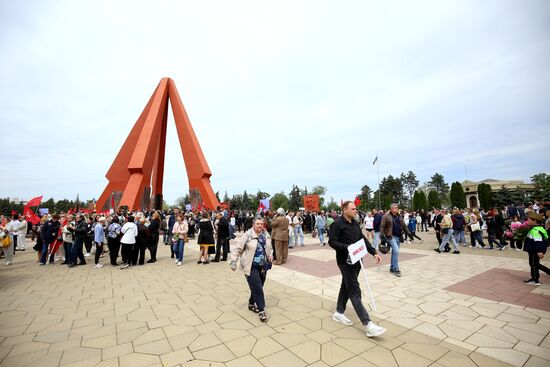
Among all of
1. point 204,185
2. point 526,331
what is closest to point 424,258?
point 526,331

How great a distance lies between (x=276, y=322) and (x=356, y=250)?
164cm

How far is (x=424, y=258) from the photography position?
8672 mm

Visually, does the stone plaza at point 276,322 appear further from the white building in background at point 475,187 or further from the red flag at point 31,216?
the white building in background at point 475,187

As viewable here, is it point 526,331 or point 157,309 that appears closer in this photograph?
point 526,331

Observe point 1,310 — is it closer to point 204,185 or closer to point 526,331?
point 526,331

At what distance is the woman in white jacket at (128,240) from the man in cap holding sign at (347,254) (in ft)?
23.6

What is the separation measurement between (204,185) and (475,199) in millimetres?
84716

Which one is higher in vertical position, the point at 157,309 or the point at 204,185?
the point at 204,185

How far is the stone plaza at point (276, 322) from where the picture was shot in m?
2.86

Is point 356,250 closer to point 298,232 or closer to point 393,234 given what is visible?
point 393,234

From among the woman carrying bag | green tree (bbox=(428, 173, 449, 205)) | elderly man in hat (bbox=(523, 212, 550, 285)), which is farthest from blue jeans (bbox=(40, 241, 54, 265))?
green tree (bbox=(428, 173, 449, 205))

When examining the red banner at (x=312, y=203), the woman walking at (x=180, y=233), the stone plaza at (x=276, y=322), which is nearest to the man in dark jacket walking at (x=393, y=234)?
the stone plaza at (x=276, y=322)

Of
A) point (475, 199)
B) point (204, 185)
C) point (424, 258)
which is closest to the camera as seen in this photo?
point (424, 258)

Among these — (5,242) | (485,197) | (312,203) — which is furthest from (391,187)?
(5,242)
